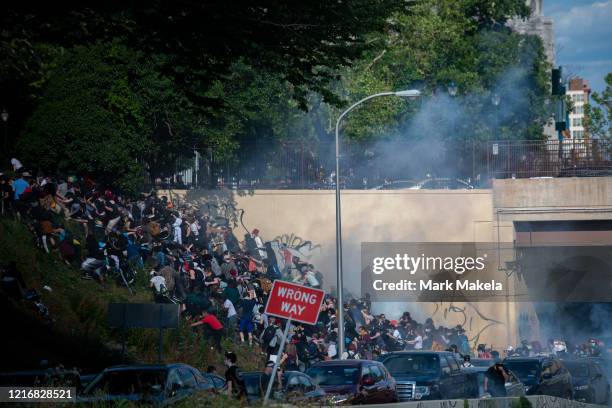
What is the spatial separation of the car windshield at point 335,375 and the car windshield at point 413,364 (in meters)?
2.94

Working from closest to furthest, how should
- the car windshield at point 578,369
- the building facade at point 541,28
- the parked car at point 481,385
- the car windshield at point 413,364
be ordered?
the parked car at point 481,385 < the car windshield at point 413,364 < the car windshield at point 578,369 < the building facade at point 541,28

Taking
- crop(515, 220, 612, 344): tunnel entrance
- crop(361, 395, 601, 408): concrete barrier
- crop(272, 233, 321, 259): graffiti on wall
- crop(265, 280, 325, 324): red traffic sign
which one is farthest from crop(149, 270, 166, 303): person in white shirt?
crop(515, 220, 612, 344): tunnel entrance

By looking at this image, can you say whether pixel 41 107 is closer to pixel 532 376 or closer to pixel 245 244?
pixel 245 244

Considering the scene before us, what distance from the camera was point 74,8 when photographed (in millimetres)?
16500

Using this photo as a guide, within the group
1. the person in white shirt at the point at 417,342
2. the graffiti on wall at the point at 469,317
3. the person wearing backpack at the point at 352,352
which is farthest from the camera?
the graffiti on wall at the point at 469,317

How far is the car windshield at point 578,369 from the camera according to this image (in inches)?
1066

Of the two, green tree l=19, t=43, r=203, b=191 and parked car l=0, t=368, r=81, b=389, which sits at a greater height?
green tree l=19, t=43, r=203, b=191

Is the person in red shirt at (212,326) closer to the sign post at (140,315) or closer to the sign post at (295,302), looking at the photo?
the sign post at (140,315)

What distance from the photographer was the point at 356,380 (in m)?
21.2

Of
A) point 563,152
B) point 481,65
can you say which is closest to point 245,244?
point 563,152

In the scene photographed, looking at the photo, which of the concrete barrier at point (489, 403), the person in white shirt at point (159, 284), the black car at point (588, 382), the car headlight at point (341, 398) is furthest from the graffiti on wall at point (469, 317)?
the concrete barrier at point (489, 403)

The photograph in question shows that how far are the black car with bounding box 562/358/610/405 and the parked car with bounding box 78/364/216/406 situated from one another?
11.8 m

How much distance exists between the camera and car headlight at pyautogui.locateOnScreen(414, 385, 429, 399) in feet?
76.5

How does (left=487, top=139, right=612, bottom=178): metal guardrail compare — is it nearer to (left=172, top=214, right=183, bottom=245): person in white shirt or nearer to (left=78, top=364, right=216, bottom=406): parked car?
(left=172, top=214, right=183, bottom=245): person in white shirt
